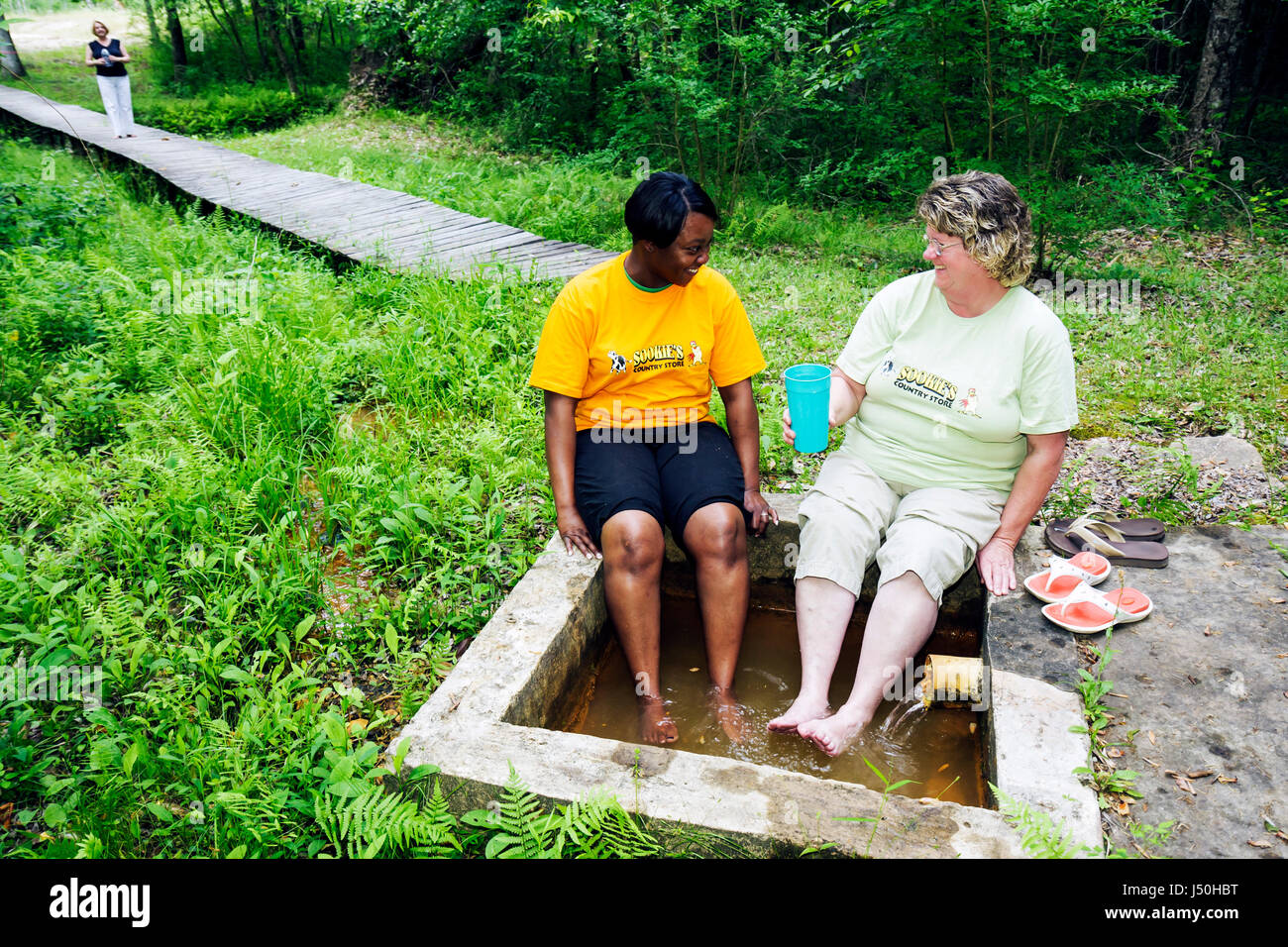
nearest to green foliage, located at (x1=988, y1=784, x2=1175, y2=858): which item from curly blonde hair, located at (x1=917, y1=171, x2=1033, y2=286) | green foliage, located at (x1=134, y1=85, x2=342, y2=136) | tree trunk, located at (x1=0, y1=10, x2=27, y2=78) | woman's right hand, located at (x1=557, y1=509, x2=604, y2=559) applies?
woman's right hand, located at (x1=557, y1=509, x2=604, y2=559)

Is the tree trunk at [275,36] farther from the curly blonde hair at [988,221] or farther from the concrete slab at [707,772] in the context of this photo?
the concrete slab at [707,772]

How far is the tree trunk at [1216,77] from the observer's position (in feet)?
25.5

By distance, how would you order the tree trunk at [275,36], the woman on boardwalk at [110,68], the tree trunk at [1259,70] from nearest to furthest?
the tree trunk at [1259,70] < the woman on boardwalk at [110,68] < the tree trunk at [275,36]

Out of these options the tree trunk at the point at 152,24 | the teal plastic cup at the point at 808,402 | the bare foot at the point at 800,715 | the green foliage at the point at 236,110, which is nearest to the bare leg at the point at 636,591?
the bare foot at the point at 800,715

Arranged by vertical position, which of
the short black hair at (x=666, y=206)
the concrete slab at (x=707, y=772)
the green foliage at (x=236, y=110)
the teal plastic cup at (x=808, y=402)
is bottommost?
the concrete slab at (x=707, y=772)

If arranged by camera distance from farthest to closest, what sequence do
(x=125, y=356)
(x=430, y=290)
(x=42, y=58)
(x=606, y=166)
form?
(x=42, y=58) → (x=606, y=166) → (x=430, y=290) → (x=125, y=356)

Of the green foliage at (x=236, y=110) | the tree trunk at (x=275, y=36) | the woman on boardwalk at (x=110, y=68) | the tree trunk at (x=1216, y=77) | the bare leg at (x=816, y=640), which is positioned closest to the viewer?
the bare leg at (x=816, y=640)

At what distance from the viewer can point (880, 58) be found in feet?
22.0

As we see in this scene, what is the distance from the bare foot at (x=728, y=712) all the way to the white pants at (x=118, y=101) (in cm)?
1181

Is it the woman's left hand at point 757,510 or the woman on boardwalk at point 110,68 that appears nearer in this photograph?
the woman's left hand at point 757,510
